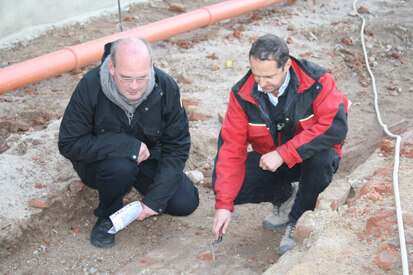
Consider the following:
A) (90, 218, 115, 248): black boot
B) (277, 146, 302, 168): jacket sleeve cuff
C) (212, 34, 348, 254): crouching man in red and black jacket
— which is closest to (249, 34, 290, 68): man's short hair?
(212, 34, 348, 254): crouching man in red and black jacket

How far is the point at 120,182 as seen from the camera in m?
3.12

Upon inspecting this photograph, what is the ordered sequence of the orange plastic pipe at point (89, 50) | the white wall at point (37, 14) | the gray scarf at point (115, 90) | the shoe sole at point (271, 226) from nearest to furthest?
the gray scarf at point (115, 90), the shoe sole at point (271, 226), the orange plastic pipe at point (89, 50), the white wall at point (37, 14)

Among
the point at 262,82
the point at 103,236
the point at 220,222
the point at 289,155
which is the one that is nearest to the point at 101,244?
the point at 103,236

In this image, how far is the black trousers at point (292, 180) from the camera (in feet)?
9.86

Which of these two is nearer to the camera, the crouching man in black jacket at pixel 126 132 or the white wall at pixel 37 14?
the crouching man in black jacket at pixel 126 132

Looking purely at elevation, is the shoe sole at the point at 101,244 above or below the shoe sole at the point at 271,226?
above

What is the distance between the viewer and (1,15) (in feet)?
18.7

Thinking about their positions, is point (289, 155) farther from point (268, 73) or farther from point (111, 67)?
point (111, 67)

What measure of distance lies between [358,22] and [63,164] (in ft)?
17.7

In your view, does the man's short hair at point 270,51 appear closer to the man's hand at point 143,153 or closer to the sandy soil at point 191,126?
the man's hand at point 143,153

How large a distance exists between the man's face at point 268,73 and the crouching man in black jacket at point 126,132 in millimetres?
615

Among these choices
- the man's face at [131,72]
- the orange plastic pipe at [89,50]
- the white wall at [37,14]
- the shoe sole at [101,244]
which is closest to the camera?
the man's face at [131,72]

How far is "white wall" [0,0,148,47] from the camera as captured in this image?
19.0 ft

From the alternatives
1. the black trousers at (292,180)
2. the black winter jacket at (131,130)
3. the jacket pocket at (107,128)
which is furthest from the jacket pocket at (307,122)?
the jacket pocket at (107,128)
